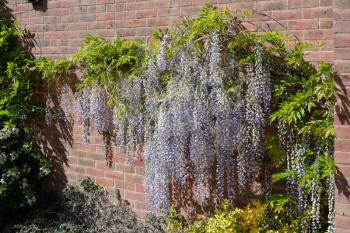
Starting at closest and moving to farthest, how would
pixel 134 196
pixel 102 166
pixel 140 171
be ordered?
pixel 140 171 → pixel 134 196 → pixel 102 166

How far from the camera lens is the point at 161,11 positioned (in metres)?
5.02

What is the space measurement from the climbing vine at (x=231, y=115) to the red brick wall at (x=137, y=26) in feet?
0.51

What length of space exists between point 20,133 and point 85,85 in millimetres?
1507

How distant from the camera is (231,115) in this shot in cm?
418

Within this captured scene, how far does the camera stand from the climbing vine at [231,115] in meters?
3.91

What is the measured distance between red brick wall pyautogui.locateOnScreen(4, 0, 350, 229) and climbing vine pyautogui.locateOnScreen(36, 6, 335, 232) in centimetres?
16

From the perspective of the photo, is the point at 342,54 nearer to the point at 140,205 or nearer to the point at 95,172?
the point at 140,205

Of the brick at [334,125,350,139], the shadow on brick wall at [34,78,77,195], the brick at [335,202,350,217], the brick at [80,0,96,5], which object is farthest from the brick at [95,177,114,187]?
the brick at [334,125,350,139]

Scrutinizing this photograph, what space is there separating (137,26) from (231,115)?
5.16ft

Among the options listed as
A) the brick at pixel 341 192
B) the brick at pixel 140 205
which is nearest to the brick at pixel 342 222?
the brick at pixel 341 192

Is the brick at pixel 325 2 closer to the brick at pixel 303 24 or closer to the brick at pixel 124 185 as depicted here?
the brick at pixel 303 24

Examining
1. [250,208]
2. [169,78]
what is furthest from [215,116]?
[250,208]

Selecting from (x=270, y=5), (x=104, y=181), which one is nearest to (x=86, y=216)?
(x=104, y=181)

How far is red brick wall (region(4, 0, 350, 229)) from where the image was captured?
350 centimetres
